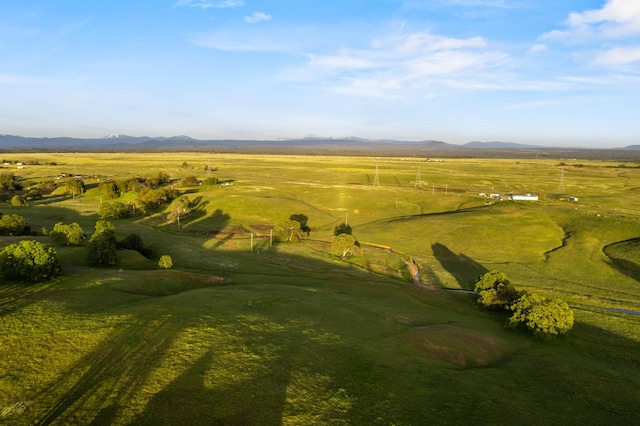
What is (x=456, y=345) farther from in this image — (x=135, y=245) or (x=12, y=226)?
(x=12, y=226)

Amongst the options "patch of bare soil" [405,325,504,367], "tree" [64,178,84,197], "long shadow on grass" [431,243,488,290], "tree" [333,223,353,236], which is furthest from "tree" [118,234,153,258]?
"tree" [64,178,84,197]

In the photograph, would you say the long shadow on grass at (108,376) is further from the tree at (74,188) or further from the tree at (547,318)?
the tree at (74,188)

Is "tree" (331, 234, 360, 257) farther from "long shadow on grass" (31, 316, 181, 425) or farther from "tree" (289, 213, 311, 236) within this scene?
"long shadow on grass" (31, 316, 181, 425)

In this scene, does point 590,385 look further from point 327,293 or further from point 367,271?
point 367,271

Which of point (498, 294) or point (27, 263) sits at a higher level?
point (27, 263)

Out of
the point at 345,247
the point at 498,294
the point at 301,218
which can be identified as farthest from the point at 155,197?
the point at 498,294
